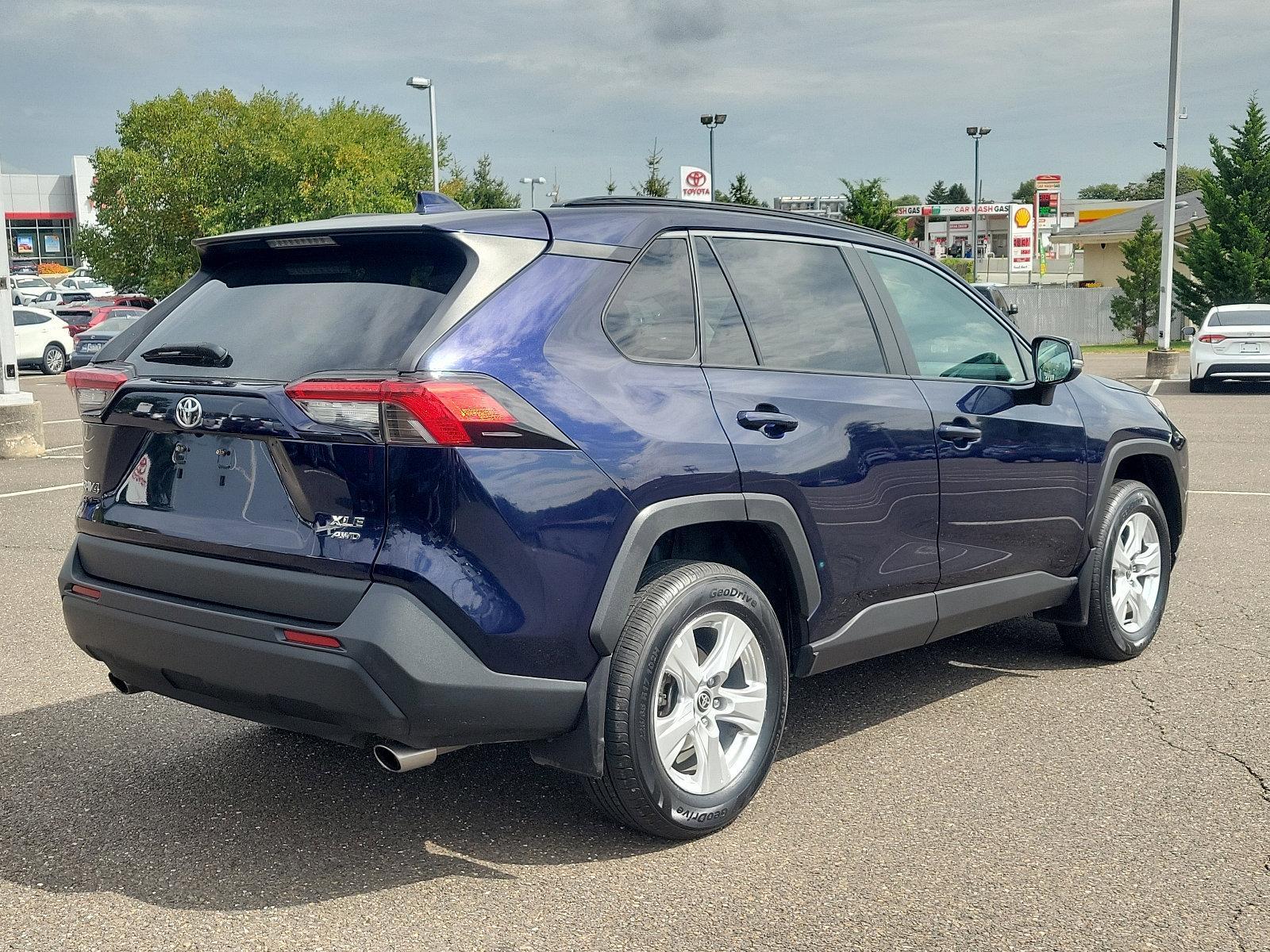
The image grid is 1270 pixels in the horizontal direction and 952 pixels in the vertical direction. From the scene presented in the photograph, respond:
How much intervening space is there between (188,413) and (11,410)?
1129 centimetres

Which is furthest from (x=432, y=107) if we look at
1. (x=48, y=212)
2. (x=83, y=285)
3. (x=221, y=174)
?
(x=48, y=212)

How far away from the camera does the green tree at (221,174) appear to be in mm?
45531

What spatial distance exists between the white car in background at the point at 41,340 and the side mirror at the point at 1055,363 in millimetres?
28594

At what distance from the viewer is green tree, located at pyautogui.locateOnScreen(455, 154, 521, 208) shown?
5294 centimetres

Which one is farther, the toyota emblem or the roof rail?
the roof rail

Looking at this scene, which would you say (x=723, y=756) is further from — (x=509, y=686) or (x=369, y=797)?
(x=369, y=797)

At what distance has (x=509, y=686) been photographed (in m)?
3.35

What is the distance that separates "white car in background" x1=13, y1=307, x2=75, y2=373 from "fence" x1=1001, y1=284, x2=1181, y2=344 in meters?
30.4

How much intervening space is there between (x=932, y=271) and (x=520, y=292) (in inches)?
83.2

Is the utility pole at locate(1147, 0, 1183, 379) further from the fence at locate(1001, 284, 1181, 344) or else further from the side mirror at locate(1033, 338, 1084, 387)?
the side mirror at locate(1033, 338, 1084, 387)

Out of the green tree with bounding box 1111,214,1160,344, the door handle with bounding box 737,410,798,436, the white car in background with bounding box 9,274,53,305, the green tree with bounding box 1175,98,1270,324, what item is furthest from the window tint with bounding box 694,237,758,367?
the white car in background with bounding box 9,274,53,305

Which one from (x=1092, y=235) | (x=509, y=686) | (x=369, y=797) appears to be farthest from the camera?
(x=1092, y=235)

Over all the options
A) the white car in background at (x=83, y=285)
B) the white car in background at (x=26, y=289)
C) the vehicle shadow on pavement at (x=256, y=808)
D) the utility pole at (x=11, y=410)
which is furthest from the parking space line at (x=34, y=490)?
the white car in background at (x=83, y=285)

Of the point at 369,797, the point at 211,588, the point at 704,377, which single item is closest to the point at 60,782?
the point at 369,797
